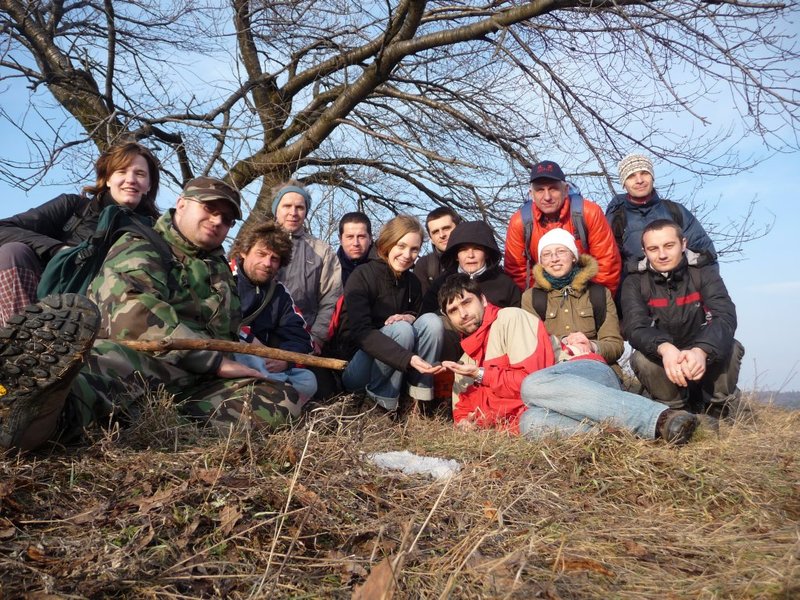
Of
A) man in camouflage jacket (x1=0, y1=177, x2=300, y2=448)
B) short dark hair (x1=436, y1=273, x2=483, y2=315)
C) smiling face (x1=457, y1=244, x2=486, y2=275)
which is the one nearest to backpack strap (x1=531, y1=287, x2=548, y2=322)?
short dark hair (x1=436, y1=273, x2=483, y2=315)

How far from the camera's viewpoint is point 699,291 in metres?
4.60

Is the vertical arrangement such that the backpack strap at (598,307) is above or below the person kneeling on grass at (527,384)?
above

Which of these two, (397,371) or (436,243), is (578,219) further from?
(397,371)

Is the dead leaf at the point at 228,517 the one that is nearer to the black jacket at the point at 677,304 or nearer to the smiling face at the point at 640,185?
the black jacket at the point at 677,304

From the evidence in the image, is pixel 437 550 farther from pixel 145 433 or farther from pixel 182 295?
pixel 182 295

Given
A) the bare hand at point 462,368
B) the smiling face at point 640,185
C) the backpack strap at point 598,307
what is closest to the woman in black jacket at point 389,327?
the bare hand at point 462,368

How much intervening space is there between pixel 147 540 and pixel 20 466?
32.2 inches

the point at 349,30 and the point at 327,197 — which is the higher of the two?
the point at 349,30

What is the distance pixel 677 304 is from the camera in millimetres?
4598

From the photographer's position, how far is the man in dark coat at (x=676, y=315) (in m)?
4.46

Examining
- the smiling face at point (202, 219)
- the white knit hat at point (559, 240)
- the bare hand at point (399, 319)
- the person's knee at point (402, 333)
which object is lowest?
the person's knee at point (402, 333)

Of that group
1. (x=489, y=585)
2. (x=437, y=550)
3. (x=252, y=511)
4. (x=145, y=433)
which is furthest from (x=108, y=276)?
(x=489, y=585)

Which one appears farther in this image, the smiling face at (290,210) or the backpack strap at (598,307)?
the smiling face at (290,210)

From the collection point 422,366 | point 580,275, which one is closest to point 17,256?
point 422,366
